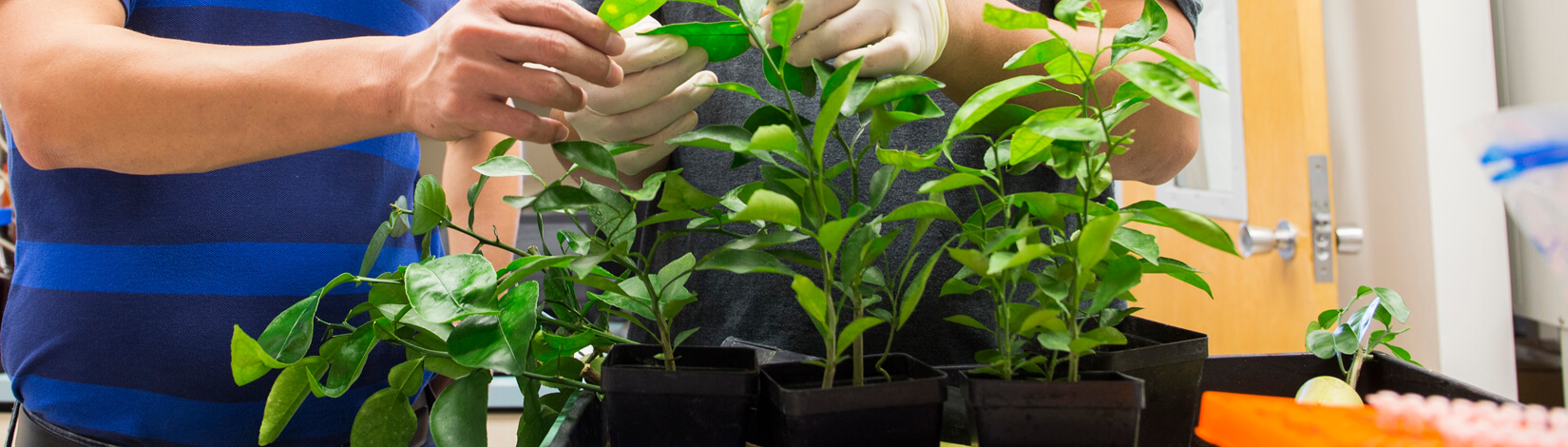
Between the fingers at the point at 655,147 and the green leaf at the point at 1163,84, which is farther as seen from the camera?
the fingers at the point at 655,147

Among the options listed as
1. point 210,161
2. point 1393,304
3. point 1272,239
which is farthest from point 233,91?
point 1272,239

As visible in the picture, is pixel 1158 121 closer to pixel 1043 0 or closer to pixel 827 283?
pixel 1043 0

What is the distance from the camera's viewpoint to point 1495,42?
4.59 ft

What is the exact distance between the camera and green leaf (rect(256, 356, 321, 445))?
0.37 meters

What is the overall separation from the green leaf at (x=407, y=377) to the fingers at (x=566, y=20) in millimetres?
196

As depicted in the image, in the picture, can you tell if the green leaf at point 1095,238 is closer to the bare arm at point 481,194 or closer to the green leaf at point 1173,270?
the green leaf at point 1173,270

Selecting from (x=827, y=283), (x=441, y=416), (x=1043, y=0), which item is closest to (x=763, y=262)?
(x=827, y=283)

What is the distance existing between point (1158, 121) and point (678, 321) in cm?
47

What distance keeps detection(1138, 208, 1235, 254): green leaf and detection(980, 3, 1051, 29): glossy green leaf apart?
3.7 inches

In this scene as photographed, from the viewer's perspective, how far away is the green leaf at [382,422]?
386 millimetres

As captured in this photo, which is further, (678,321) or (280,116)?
(678,321)

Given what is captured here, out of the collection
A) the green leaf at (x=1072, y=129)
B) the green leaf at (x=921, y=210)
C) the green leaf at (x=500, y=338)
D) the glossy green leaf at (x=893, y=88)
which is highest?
the glossy green leaf at (x=893, y=88)

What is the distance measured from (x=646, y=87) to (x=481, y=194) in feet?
1.58

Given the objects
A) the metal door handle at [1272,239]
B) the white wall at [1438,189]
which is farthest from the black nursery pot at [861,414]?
the white wall at [1438,189]
